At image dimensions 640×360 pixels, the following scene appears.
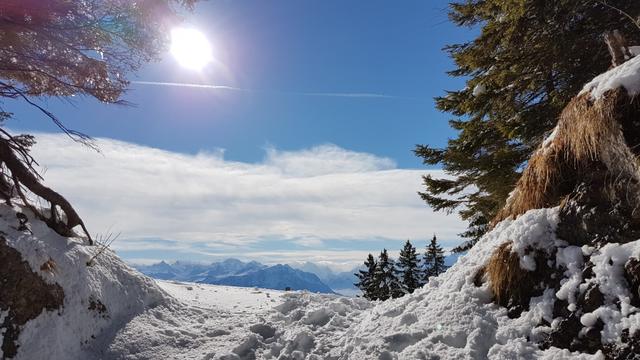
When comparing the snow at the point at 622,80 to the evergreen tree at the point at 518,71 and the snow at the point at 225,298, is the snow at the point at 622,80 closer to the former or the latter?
the evergreen tree at the point at 518,71

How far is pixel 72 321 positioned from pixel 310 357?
4.14 m

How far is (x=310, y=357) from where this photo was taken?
21.0 ft

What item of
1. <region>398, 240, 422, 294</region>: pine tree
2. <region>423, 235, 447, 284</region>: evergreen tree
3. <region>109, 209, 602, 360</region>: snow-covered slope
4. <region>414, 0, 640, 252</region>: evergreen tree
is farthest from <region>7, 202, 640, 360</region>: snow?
<region>423, 235, 447, 284</region>: evergreen tree

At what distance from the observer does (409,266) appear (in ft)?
131

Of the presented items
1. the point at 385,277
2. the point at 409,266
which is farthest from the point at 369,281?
the point at 409,266

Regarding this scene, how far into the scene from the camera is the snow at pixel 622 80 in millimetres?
4914

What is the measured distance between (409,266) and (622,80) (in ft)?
120

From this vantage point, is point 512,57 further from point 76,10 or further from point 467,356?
point 76,10

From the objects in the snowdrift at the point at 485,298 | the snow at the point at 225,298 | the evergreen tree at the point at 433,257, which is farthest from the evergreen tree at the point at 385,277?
the snowdrift at the point at 485,298

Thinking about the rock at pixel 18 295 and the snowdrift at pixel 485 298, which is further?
the rock at pixel 18 295

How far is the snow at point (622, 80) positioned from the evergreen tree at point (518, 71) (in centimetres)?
427

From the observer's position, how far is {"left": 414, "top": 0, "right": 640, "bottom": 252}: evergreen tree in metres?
9.77

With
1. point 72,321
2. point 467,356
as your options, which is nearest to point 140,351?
point 72,321

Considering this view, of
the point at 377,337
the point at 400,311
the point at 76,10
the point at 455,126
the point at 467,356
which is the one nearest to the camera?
the point at 467,356
